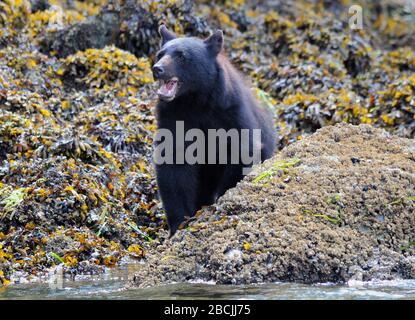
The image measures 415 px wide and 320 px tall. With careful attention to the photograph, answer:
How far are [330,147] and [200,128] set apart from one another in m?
1.26

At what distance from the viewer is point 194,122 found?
8.25m

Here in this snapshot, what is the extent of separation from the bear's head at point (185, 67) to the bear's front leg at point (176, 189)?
2.28 feet

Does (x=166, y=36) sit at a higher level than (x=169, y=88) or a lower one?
higher

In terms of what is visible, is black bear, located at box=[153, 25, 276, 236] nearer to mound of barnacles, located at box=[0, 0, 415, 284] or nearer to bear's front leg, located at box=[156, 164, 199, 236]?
bear's front leg, located at box=[156, 164, 199, 236]

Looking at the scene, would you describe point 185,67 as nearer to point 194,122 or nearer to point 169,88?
point 169,88

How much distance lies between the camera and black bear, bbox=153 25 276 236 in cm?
820

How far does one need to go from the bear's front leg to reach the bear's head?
70 centimetres

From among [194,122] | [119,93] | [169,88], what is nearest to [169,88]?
[169,88]

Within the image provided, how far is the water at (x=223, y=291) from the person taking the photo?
6.02 m

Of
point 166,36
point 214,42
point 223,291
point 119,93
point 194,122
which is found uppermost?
point 119,93

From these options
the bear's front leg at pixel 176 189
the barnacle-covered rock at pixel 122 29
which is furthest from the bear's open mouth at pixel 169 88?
the barnacle-covered rock at pixel 122 29

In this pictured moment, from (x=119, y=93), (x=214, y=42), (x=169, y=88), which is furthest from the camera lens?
(x=119, y=93)

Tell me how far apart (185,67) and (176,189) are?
1192 millimetres
